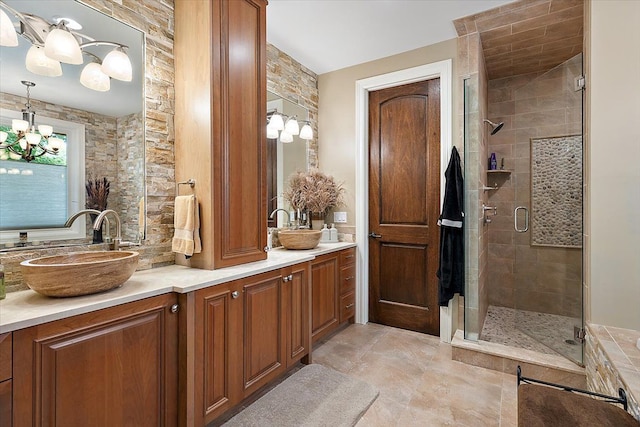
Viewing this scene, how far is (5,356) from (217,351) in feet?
2.80

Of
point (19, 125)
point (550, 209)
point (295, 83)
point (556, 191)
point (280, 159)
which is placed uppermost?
point (295, 83)

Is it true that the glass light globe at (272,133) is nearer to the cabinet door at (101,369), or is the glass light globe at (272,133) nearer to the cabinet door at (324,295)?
Result: the cabinet door at (324,295)

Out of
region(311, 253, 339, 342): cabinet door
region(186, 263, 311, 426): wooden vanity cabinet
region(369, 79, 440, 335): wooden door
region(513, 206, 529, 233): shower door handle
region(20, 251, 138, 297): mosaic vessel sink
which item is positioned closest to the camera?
region(20, 251, 138, 297): mosaic vessel sink

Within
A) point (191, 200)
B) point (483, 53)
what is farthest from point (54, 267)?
point (483, 53)

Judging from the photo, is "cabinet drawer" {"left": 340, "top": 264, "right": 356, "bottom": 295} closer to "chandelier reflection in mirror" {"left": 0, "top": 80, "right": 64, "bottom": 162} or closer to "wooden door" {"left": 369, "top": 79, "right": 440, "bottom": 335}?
"wooden door" {"left": 369, "top": 79, "right": 440, "bottom": 335}

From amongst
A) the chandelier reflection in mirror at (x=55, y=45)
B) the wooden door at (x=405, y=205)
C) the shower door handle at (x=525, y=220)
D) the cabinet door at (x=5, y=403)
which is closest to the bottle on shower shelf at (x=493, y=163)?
the shower door handle at (x=525, y=220)

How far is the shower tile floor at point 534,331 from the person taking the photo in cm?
234

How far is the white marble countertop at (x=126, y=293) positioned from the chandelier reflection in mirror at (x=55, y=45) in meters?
1.07

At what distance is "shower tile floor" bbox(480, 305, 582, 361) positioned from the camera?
7.68ft

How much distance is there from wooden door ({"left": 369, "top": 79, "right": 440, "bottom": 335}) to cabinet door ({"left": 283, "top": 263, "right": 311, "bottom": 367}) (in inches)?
46.2

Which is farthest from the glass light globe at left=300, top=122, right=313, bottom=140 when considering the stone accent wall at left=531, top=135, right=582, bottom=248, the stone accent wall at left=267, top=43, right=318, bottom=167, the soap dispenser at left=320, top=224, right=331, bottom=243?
the stone accent wall at left=531, top=135, right=582, bottom=248

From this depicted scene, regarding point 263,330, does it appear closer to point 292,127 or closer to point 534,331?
point 292,127

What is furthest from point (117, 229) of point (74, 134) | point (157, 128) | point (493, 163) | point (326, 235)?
point (493, 163)

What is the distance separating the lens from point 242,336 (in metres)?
1.83
